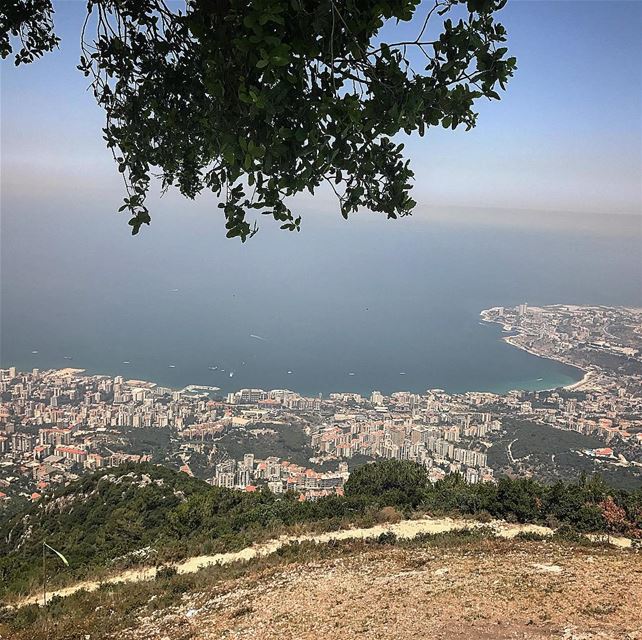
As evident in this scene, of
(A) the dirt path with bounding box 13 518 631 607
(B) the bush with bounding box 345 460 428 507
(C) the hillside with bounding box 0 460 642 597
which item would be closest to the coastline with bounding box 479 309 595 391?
(B) the bush with bounding box 345 460 428 507

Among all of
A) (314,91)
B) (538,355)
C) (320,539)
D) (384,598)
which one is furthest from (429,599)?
(538,355)

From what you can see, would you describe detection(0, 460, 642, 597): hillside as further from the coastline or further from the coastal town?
the coastline

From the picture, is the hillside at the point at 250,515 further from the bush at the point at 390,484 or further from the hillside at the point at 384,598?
the hillside at the point at 384,598

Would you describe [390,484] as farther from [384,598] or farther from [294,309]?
[294,309]

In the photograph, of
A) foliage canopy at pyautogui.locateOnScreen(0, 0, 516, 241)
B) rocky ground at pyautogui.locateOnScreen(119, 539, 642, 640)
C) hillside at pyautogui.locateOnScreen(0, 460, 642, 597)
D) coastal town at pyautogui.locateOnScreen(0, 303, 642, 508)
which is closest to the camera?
foliage canopy at pyautogui.locateOnScreen(0, 0, 516, 241)

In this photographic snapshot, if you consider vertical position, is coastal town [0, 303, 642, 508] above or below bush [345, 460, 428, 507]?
below

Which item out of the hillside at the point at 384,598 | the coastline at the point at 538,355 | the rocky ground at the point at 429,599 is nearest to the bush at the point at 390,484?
the hillside at the point at 384,598
